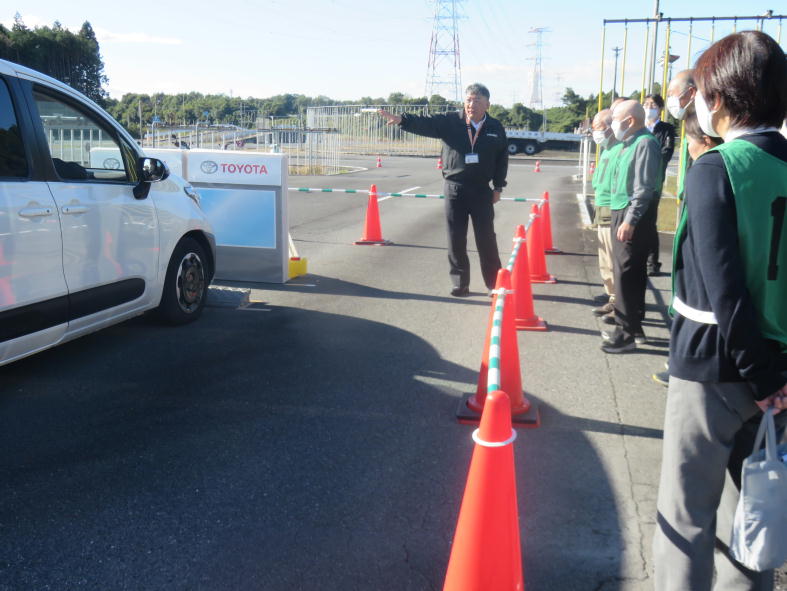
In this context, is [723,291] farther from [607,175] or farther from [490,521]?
[607,175]

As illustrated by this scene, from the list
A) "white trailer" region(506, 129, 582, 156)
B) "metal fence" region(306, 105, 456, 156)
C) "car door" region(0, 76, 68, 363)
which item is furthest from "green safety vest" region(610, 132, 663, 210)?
"white trailer" region(506, 129, 582, 156)

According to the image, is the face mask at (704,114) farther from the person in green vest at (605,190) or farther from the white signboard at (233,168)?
the white signboard at (233,168)

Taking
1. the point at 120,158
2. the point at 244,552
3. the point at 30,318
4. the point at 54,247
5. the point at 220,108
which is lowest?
the point at 244,552

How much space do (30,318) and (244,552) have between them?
247 centimetres

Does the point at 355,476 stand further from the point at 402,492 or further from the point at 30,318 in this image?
the point at 30,318

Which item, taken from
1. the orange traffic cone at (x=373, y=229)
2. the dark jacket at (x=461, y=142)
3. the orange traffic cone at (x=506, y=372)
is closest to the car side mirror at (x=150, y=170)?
the dark jacket at (x=461, y=142)

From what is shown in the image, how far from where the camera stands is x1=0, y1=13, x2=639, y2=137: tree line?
65375mm

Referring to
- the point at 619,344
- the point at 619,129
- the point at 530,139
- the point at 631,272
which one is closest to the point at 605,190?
the point at 619,129

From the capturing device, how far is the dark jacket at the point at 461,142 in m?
7.92

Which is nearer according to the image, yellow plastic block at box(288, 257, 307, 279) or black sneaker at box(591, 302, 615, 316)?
black sneaker at box(591, 302, 615, 316)

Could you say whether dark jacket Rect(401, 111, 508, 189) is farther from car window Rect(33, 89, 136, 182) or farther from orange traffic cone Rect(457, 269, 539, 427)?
orange traffic cone Rect(457, 269, 539, 427)

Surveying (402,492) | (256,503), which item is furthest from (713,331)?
(256,503)

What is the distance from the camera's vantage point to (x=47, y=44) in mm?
77812

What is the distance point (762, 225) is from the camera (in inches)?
87.5
